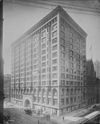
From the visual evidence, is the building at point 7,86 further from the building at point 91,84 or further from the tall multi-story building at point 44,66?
the building at point 91,84

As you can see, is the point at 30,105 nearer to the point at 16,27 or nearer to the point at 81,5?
the point at 16,27

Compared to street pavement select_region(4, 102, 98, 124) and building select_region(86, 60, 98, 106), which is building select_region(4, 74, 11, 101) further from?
building select_region(86, 60, 98, 106)

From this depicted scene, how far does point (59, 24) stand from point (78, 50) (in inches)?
22.5

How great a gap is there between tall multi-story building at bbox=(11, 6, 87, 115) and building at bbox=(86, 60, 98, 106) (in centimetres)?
46

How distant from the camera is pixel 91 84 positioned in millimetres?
2992

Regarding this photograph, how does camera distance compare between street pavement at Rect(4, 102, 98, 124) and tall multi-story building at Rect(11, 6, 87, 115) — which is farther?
tall multi-story building at Rect(11, 6, 87, 115)

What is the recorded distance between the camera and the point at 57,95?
2451 mm

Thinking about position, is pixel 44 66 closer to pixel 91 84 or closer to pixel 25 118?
pixel 25 118

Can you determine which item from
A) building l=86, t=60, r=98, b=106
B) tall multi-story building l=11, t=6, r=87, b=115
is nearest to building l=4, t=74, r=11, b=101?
tall multi-story building l=11, t=6, r=87, b=115

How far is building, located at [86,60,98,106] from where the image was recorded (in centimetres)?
291

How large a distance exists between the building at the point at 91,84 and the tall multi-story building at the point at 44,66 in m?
0.46

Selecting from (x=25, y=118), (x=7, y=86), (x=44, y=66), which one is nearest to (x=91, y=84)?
(x=44, y=66)

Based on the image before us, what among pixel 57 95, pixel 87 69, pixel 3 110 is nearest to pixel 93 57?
pixel 87 69

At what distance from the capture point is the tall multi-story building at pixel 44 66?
7.95 feet
